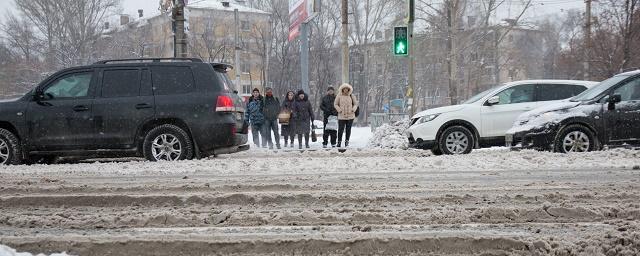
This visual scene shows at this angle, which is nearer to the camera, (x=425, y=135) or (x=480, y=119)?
(x=480, y=119)

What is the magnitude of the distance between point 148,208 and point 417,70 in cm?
4694

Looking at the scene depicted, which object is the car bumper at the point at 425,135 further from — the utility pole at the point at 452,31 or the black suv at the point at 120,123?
the utility pole at the point at 452,31

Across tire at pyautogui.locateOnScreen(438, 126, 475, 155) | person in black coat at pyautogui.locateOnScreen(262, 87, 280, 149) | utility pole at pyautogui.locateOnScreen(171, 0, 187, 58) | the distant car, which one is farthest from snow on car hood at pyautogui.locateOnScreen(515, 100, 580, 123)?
utility pole at pyautogui.locateOnScreen(171, 0, 187, 58)

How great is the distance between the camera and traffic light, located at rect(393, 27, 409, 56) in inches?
534

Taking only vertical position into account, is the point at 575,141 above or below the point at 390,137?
above

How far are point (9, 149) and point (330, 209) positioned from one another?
6.53 meters

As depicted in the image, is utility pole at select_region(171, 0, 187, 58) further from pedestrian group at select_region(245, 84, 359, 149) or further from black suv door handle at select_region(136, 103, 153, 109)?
black suv door handle at select_region(136, 103, 153, 109)

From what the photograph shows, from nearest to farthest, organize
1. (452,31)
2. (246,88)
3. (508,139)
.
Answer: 1. (508,139)
2. (452,31)
3. (246,88)

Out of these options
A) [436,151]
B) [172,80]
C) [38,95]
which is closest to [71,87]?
[38,95]

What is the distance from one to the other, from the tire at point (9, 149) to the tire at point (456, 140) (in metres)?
7.74

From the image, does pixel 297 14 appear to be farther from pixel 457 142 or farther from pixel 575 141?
pixel 575 141

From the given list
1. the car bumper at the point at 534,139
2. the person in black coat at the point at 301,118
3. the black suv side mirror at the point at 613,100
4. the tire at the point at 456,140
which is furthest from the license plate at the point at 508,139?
the person in black coat at the point at 301,118

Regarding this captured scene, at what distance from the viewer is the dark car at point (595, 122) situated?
8.66 metres

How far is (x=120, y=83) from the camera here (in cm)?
866
